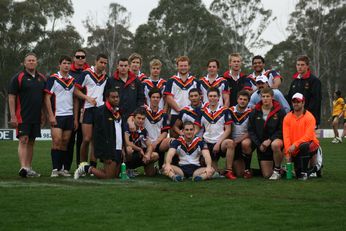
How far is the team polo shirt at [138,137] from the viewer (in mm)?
10609

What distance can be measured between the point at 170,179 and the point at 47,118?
2457mm

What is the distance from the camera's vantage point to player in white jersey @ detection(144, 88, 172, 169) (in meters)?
10.8

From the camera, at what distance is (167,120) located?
10922 millimetres

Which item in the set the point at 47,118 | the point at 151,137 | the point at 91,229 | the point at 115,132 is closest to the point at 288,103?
the point at 151,137

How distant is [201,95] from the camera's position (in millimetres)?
11172

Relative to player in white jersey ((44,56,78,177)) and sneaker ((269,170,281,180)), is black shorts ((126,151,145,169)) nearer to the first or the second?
player in white jersey ((44,56,78,177))

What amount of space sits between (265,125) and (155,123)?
6.34 ft

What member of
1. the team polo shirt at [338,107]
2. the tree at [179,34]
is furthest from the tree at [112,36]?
the team polo shirt at [338,107]

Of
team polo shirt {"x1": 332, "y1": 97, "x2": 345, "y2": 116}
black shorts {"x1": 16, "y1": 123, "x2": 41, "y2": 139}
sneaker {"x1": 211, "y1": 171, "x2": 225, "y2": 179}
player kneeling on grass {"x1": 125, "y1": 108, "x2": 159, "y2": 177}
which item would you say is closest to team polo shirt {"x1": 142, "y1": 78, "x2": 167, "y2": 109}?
player kneeling on grass {"x1": 125, "y1": 108, "x2": 159, "y2": 177}

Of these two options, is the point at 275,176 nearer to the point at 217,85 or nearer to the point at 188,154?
the point at 188,154

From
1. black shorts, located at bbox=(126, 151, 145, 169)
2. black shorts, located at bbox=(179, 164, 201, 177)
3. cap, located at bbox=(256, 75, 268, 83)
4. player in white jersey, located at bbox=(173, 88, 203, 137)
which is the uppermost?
cap, located at bbox=(256, 75, 268, 83)

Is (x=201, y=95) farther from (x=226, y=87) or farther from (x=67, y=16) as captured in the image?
(x=67, y=16)

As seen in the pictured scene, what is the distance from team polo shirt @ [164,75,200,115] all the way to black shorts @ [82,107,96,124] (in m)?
1.48

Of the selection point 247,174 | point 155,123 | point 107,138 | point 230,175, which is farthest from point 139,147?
point 247,174
